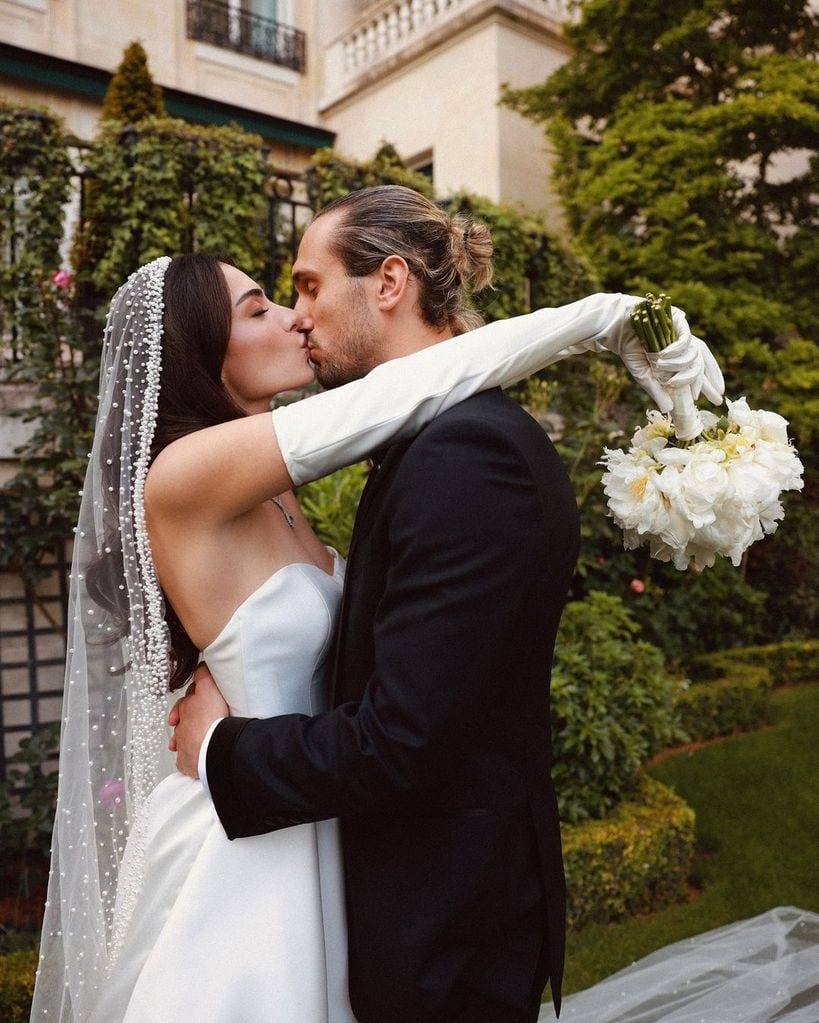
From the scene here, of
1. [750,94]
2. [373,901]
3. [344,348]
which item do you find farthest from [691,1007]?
[750,94]

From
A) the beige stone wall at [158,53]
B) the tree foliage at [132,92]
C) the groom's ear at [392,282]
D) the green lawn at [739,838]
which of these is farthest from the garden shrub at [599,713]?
the beige stone wall at [158,53]

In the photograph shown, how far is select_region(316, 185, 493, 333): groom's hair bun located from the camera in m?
1.84

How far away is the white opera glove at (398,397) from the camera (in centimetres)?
149

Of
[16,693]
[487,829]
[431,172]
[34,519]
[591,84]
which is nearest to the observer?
[487,829]

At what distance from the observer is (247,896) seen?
5.20ft

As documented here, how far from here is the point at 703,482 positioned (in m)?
1.62

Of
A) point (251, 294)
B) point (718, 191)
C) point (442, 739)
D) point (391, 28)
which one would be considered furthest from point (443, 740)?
point (391, 28)

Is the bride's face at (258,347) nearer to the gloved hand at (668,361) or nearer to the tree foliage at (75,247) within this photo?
the gloved hand at (668,361)

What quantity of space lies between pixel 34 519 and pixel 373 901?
137 inches

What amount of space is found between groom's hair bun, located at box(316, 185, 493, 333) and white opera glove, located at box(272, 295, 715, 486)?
37cm

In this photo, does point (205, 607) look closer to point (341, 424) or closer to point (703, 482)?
Result: point (341, 424)

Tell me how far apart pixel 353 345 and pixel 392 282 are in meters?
0.16

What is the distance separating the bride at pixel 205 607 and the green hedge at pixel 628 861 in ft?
8.15

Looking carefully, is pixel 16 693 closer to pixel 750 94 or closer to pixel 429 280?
pixel 429 280
